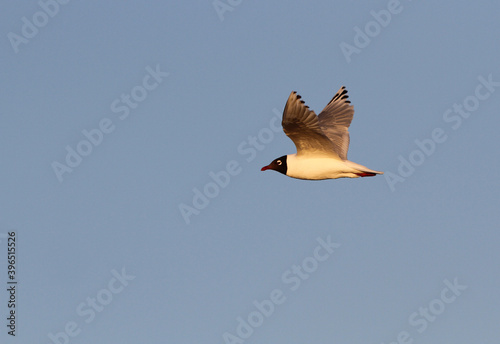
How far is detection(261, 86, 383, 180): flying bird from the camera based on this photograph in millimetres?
18609

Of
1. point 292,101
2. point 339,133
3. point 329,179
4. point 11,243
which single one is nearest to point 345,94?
point 339,133

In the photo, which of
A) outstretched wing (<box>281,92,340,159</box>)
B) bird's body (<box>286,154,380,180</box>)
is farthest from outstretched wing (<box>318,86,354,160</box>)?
outstretched wing (<box>281,92,340,159</box>)

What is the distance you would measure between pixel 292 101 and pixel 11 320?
11.3 metres

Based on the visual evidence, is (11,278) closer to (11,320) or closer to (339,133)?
(11,320)

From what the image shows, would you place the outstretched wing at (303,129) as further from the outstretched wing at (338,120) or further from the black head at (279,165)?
the outstretched wing at (338,120)

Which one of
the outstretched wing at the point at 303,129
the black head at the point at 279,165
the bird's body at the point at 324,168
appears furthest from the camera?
the black head at the point at 279,165

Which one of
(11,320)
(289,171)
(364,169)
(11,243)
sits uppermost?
(11,243)

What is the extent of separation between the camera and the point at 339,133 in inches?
886

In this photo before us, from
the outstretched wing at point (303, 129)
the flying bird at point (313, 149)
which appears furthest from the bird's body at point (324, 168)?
the outstretched wing at point (303, 129)

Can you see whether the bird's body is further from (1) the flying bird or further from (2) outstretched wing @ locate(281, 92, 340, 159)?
(2) outstretched wing @ locate(281, 92, 340, 159)

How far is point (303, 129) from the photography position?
19203 millimetres

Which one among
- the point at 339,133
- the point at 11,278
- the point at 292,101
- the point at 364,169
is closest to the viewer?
the point at 292,101

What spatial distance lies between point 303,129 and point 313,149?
1.26m

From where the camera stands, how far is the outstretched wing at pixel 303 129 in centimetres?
1834
